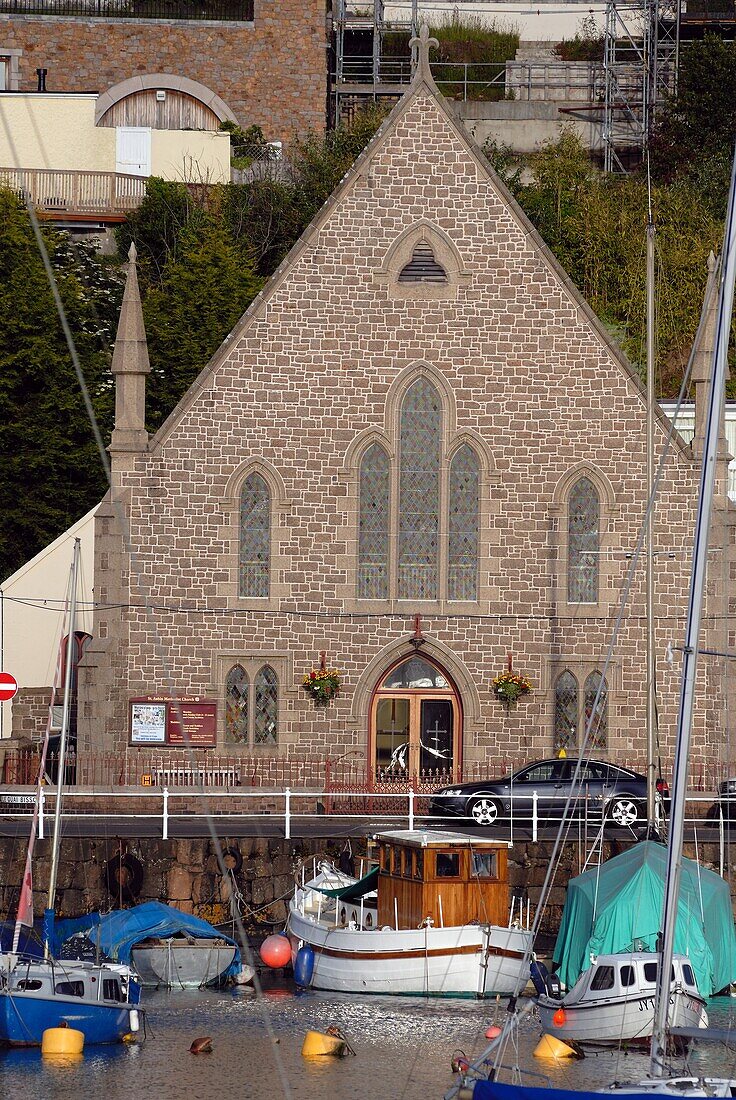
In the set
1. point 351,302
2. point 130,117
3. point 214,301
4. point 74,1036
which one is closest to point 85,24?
point 130,117

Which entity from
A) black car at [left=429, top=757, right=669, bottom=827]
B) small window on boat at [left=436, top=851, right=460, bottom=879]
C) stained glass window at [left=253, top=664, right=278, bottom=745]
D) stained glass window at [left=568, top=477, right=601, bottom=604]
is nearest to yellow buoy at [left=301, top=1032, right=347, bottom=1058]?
small window on boat at [left=436, top=851, right=460, bottom=879]

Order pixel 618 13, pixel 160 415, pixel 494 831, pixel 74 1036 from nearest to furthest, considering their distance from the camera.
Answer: pixel 74 1036, pixel 494 831, pixel 160 415, pixel 618 13

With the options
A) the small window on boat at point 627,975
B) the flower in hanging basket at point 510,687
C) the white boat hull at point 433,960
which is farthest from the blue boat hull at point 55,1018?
the flower in hanging basket at point 510,687

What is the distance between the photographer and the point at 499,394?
45.6 m

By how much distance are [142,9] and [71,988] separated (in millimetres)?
47969

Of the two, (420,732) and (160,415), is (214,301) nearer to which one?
(160,415)

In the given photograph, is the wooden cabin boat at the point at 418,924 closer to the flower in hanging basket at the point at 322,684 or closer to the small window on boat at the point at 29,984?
the small window on boat at the point at 29,984

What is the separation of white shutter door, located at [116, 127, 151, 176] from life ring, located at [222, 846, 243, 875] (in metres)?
35.8

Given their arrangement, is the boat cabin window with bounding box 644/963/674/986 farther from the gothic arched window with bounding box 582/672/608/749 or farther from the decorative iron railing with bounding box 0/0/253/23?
the decorative iron railing with bounding box 0/0/253/23

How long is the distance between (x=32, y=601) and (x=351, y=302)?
30.8 feet

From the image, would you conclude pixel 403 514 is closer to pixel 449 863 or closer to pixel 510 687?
pixel 510 687

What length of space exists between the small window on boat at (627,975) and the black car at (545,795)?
30.9 feet

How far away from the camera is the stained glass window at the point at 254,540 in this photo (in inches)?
1767

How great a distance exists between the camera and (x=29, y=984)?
31.2 m
